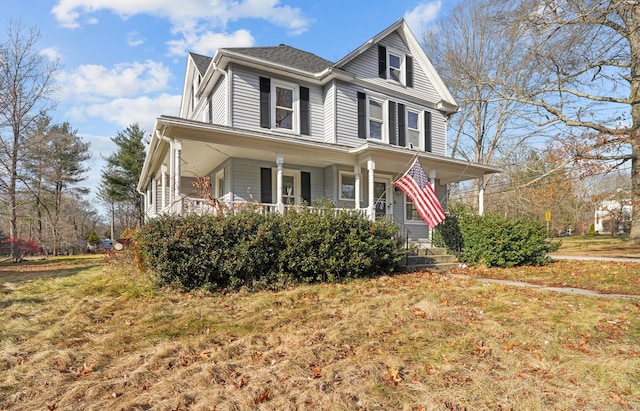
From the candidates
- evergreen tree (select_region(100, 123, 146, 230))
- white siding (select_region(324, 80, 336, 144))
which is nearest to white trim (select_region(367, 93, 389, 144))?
white siding (select_region(324, 80, 336, 144))

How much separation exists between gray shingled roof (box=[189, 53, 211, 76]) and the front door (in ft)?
26.1

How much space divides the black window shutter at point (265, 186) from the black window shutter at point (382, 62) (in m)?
5.81

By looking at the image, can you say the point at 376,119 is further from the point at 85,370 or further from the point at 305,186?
the point at 85,370

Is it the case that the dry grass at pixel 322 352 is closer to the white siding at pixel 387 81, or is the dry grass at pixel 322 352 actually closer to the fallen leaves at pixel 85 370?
the fallen leaves at pixel 85 370

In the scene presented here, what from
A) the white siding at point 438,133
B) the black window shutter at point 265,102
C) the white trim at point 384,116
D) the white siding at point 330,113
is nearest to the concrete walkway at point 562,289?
the white siding at point 330,113

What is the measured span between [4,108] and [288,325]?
19.4 metres

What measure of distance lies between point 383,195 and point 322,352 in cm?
992

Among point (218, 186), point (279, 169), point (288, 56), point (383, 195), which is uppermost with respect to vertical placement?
point (288, 56)

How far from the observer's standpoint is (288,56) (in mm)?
12484

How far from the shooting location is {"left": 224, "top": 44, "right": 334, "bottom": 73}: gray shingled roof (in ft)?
36.8

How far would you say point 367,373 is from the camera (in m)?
3.12

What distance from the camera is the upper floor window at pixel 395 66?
13234 mm

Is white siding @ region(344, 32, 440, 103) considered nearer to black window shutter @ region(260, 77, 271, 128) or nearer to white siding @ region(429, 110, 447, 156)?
white siding @ region(429, 110, 447, 156)

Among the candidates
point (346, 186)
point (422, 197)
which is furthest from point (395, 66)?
point (422, 197)
